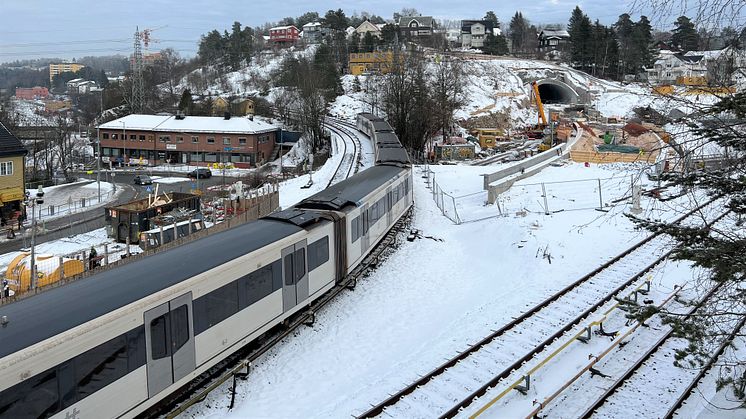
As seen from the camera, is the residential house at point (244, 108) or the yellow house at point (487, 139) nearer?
the yellow house at point (487, 139)

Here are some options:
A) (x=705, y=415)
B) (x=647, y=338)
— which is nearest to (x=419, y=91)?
(x=647, y=338)

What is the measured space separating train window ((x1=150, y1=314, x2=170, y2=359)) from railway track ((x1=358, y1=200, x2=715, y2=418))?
3.39 metres

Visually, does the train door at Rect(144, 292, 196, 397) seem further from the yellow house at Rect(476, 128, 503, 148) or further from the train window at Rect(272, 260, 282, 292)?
the yellow house at Rect(476, 128, 503, 148)

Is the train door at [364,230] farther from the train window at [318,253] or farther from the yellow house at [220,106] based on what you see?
the yellow house at [220,106]

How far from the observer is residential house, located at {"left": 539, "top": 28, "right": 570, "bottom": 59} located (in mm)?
124625

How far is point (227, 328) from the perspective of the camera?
11.3 meters

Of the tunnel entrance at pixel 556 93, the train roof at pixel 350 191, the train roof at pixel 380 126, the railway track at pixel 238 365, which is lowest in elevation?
the railway track at pixel 238 365

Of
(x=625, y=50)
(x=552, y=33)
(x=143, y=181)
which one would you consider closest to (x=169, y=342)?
(x=143, y=181)

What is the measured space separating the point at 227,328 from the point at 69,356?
3.54 metres

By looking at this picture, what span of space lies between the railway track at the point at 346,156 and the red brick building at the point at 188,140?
8.42 metres

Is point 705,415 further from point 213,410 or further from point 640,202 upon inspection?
point 640,202

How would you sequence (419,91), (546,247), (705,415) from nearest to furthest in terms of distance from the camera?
(705,415)
(546,247)
(419,91)

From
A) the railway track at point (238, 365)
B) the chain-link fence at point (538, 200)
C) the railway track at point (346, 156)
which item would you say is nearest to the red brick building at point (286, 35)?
the railway track at point (346, 156)

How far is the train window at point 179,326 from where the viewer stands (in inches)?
392
